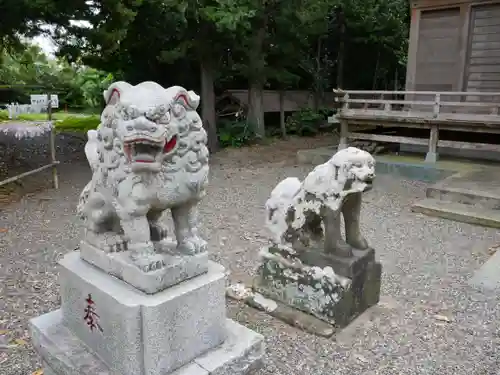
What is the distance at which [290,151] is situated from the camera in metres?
12.1

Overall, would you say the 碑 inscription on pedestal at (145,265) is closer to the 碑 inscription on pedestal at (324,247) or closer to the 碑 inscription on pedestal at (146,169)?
the 碑 inscription on pedestal at (146,169)

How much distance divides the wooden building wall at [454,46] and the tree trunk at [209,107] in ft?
16.4

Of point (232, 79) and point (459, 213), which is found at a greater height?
point (232, 79)

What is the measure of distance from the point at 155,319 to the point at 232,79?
12.7 m

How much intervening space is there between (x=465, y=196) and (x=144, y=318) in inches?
231

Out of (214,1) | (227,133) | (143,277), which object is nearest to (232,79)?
(227,133)

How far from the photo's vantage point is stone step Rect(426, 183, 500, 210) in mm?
6348

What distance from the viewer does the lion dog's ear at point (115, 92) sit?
217cm

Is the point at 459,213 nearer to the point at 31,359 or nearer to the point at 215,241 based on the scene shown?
the point at 215,241

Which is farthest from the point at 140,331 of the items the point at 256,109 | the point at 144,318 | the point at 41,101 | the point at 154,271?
the point at 256,109

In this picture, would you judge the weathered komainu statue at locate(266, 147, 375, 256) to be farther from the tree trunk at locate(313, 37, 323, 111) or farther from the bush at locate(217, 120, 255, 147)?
the tree trunk at locate(313, 37, 323, 111)

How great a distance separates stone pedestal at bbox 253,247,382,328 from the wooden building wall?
7.99 meters

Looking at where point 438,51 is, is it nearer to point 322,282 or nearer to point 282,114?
point 282,114

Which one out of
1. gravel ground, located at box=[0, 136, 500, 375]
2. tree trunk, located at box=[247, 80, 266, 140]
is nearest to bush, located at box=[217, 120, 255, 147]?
tree trunk, located at box=[247, 80, 266, 140]
